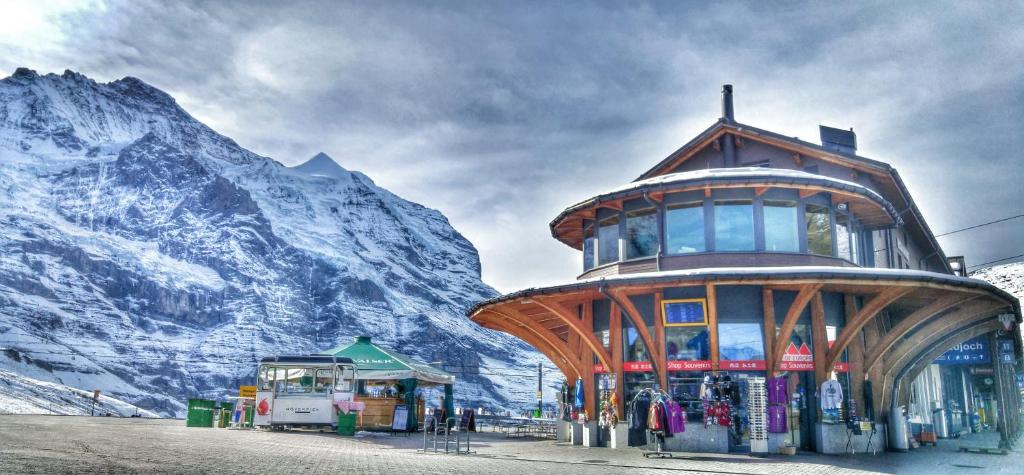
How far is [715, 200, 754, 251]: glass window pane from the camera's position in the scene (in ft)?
76.1

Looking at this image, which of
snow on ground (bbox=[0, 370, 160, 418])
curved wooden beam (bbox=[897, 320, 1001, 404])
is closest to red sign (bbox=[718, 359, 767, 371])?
curved wooden beam (bbox=[897, 320, 1001, 404])

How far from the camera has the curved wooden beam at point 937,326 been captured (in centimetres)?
2250

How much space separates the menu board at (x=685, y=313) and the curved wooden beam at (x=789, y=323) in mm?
1914

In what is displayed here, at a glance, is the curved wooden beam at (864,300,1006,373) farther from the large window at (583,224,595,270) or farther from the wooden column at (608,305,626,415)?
the large window at (583,224,595,270)

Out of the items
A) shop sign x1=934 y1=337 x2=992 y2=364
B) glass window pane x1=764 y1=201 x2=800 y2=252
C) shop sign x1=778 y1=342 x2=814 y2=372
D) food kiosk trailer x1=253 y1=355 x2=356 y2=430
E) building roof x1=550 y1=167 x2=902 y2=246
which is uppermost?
building roof x1=550 y1=167 x2=902 y2=246

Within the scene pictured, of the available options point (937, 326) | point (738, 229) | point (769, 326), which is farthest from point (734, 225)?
point (937, 326)

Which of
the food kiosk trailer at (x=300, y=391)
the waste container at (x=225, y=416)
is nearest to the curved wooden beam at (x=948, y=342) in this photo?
the food kiosk trailer at (x=300, y=391)

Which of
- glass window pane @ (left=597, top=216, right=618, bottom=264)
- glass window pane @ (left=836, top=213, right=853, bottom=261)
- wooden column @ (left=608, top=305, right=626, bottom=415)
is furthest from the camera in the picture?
glass window pane @ (left=597, top=216, right=618, bottom=264)

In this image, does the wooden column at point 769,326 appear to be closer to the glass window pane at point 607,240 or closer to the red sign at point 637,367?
the red sign at point 637,367

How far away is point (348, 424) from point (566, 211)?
10.5m

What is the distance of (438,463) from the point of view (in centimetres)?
1650

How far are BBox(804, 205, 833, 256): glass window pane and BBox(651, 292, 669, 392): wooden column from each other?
4717 millimetres

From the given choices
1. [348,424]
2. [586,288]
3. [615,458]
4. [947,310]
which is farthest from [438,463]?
[947,310]

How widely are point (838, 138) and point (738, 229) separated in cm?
1143
